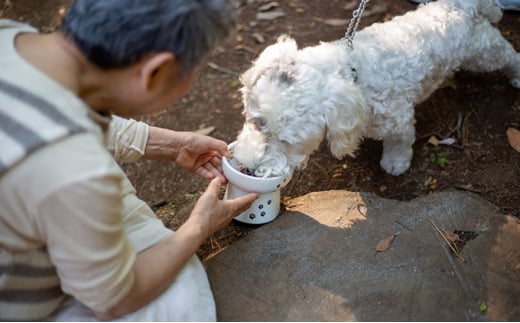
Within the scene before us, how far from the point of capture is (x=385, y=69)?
255 cm

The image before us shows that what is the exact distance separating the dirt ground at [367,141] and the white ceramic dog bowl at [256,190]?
3.5 inches

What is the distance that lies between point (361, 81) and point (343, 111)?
1.17ft

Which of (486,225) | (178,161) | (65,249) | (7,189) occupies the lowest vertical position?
(486,225)

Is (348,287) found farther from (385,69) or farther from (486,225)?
(385,69)

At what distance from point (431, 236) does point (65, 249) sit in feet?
4.89

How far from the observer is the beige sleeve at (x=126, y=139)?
2.17 metres

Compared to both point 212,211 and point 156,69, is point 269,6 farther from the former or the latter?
point 156,69

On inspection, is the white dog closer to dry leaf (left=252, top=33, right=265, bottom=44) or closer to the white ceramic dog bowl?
the white ceramic dog bowl

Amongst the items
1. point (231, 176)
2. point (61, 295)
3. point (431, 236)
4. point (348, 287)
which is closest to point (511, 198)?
point (431, 236)

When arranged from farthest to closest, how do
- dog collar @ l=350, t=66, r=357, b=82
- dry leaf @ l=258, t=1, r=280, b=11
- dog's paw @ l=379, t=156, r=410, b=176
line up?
1. dry leaf @ l=258, t=1, r=280, b=11
2. dog's paw @ l=379, t=156, r=410, b=176
3. dog collar @ l=350, t=66, r=357, b=82

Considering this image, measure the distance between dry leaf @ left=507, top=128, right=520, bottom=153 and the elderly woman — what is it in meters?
2.14

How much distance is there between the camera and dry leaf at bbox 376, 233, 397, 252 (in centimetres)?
217

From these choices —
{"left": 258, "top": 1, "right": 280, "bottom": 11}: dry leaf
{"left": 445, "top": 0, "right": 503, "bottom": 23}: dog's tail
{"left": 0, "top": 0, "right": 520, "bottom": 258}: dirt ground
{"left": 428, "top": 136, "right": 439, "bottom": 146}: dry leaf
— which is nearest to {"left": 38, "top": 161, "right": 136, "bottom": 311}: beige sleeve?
{"left": 0, "top": 0, "right": 520, "bottom": 258}: dirt ground

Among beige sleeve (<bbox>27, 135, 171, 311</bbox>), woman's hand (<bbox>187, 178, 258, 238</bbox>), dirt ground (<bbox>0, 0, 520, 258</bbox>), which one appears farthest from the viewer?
dirt ground (<bbox>0, 0, 520, 258</bbox>)
